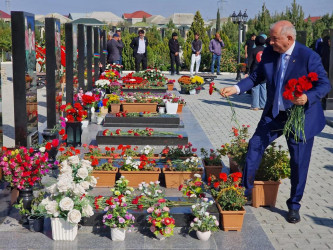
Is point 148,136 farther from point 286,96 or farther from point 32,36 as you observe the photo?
point 286,96

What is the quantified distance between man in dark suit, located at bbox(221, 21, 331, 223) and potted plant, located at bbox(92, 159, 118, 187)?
5.44 feet

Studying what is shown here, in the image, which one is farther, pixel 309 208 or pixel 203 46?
pixel 203 46

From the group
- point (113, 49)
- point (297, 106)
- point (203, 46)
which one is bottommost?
point (297, 106)

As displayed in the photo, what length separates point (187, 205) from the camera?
201 inches

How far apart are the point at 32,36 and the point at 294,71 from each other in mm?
3755

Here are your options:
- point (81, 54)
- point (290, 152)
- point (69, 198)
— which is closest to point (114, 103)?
point (81, 54)

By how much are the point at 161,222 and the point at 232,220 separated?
75 cm

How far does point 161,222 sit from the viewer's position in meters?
4.48

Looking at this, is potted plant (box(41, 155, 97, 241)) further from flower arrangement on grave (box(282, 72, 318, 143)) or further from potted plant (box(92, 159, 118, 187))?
flower arrangement on grave (box(282, 72, 318, 143))

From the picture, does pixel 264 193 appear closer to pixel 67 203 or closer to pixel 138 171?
pixel 138 171

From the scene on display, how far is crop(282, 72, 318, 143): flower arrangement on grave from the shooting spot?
462 centimetres

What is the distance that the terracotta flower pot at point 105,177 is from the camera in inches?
239

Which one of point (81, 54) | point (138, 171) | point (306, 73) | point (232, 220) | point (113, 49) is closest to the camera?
point (232, 220)

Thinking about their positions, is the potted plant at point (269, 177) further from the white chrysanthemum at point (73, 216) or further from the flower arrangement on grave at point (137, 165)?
the white chrysanthemum at point (73, 216)
